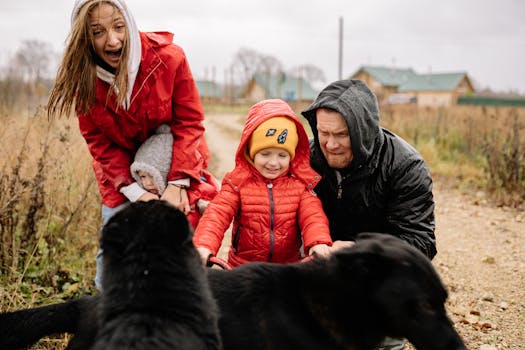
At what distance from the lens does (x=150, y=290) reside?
1.96m

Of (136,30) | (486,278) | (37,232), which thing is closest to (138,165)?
(136,30)

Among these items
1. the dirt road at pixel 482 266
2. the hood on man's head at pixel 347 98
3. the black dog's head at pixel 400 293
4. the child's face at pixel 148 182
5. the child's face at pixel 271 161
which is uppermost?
the hood on man's head at pixel 347 98

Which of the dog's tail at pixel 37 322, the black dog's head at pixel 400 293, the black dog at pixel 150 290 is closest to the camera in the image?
the black dog at pixel 150 290

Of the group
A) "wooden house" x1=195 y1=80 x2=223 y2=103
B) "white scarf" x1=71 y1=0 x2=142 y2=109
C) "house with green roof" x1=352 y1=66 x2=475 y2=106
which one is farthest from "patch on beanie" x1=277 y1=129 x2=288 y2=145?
"house with green roof" x1=352 y1=66 x2=475 y2=106

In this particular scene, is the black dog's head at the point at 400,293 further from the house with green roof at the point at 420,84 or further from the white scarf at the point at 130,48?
the house with green roof at the point at 420,84

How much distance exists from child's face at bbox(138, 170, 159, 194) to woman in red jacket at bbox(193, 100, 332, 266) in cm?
44

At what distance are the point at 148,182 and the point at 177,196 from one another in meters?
0.26

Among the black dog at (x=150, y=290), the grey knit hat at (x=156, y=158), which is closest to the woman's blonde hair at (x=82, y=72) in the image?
the grey knit hat at (x=156, y=158)

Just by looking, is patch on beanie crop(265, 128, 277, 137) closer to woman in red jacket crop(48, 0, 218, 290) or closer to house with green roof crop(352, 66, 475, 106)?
woman in red jacket crop(48, 0, 218, 290)

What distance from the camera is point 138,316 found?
1.92 m

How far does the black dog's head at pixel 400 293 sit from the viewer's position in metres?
2.12

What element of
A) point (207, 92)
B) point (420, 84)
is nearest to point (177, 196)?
point (207, 92)

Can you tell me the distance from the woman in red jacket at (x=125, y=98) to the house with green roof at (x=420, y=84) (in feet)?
219

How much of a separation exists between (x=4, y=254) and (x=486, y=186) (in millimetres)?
8370
